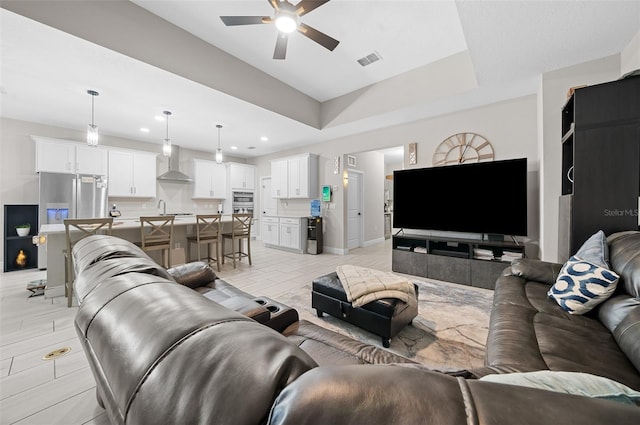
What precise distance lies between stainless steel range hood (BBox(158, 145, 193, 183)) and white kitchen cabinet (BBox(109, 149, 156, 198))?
0.28m

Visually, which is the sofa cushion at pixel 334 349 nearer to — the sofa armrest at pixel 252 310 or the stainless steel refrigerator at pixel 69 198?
the sofa armrest at pixel 252 310

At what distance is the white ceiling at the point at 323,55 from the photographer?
7.05 feet

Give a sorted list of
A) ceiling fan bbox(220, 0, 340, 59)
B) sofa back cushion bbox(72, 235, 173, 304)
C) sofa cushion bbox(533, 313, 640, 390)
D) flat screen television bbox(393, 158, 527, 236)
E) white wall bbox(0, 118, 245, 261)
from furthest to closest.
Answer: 1. white wall bbox(0, 118, 245, 261)
2. flat screen television bbox(393, 158, 527, 236)
3. ceiling fan bbox(220, 0, 340, 59)
4. sofa cushion bbox(533, 313, 640, 390)
5. sofa back cushion bbox(72, 235, 173, 304)

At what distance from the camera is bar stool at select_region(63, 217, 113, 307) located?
271cm

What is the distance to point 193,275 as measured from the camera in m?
1.88

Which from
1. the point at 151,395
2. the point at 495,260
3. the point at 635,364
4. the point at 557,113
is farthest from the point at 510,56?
the point at 151,395

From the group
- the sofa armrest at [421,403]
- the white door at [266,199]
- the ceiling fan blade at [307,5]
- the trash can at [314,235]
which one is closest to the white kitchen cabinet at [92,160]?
the white door at [266,199]

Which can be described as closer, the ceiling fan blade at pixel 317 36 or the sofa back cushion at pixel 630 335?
the sofa back cushion at pixel 630 335

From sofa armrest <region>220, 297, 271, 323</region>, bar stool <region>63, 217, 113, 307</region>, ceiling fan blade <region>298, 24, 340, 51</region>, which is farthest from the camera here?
bar stool <region>63, 217, 113, 307</region>

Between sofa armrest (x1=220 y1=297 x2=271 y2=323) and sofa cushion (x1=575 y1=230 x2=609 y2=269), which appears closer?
sofa armrest (x1=220 y1=297 x2=271 y2=323)

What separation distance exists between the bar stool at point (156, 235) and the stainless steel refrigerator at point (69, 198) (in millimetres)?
2071

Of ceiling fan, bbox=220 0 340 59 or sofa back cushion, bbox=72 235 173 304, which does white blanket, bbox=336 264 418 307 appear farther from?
ceiling fan, bbox=220 0 340 59

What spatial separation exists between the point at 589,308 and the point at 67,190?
23.3ft

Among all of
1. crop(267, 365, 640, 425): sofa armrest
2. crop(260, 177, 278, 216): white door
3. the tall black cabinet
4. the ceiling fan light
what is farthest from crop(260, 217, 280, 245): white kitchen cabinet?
crop(267, 365, 640, 425): sofa armrest
